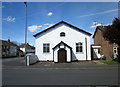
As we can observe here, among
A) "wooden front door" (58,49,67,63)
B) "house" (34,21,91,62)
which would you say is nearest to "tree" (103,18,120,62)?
"house" (34,21,91,62)

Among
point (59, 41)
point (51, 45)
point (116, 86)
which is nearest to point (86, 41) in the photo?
point (59, 41)

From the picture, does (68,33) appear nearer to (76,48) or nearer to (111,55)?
(76,48)

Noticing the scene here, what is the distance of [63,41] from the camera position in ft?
91.4

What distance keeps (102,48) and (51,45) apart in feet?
42.6

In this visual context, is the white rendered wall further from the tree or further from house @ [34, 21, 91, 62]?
the tree

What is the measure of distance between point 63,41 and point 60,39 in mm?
758

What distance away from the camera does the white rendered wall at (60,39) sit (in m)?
27.5

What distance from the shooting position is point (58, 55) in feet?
84.3

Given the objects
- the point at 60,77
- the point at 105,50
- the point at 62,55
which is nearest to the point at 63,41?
the point at 62,55

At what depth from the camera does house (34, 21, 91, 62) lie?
27516 millimetres

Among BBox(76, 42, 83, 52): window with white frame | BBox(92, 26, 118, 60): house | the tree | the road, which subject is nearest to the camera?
A: the road

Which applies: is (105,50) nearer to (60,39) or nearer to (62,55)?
(60,39)

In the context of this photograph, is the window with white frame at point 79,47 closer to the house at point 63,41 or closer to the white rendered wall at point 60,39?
the house at point 63,41

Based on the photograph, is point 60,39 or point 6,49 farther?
point 6,49
